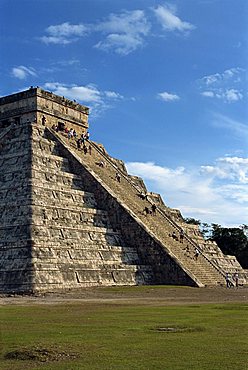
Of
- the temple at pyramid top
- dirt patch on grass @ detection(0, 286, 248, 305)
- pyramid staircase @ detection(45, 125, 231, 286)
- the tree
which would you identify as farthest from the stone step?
the tree

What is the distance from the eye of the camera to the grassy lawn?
6.95 metres

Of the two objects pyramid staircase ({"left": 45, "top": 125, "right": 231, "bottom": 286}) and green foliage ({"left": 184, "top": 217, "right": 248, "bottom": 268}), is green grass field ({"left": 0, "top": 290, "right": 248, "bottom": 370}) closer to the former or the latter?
pyramid staircase ({"left": 45, "top": 125, "right": 231, "bottom": 286})

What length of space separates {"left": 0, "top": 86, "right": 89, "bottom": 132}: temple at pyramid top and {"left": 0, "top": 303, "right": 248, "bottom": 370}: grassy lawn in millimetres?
22446

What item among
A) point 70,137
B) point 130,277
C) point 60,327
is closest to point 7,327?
point 60,327

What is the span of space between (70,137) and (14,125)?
4.28m

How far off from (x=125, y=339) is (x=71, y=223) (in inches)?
669

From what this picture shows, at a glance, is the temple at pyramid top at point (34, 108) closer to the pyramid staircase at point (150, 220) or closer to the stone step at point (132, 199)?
the pyramid staircase at point (150, 220)

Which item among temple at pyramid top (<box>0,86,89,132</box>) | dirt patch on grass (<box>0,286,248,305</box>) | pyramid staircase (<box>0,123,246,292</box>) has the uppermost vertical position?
temple at pyramid top (<box>0,86,89,132</box>)

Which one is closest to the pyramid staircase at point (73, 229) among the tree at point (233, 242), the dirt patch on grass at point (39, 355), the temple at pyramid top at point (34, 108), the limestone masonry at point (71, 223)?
the limestone masonry at point (71, 223)

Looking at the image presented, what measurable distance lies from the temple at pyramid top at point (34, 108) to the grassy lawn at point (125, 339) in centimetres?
2245

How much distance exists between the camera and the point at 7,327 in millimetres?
10086

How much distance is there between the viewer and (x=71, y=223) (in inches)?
1004

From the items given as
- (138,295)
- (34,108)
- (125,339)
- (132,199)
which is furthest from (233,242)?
(125,339)

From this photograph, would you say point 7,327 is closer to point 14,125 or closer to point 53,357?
point 53,357
